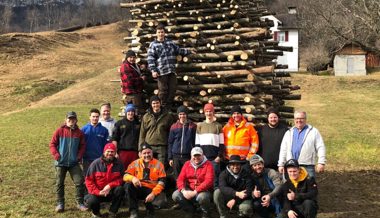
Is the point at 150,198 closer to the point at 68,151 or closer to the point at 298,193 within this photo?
the point at 68,151

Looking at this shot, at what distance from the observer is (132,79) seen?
9469 millimetres

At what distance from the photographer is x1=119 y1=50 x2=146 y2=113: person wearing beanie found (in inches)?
371

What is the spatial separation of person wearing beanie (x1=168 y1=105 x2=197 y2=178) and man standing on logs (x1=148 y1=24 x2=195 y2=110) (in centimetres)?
117

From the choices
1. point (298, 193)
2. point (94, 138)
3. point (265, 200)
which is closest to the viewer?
point (298, 193)

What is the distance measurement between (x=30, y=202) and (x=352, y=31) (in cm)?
839

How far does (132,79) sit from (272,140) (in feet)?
10.9

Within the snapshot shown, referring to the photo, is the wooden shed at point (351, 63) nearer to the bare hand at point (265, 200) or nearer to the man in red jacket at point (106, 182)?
the bare hand at point (265, 200)

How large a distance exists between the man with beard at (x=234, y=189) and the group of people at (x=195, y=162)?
0.7 inches

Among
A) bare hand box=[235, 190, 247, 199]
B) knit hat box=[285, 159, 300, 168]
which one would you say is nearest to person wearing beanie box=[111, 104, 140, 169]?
bare hand box=[235, 190, 247, 199]

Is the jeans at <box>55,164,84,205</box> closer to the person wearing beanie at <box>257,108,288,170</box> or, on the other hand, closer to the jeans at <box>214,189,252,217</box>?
the jeans at <box>214,189,252,217</box>

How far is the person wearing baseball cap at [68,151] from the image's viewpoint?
816cm

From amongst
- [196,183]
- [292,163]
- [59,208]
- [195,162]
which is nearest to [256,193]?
[292,163]

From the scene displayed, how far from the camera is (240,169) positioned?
24.6 feet

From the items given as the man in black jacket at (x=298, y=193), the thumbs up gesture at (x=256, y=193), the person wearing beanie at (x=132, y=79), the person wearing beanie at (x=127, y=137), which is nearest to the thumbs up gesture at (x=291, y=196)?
the man in black jacket at (x=298, y=193)
